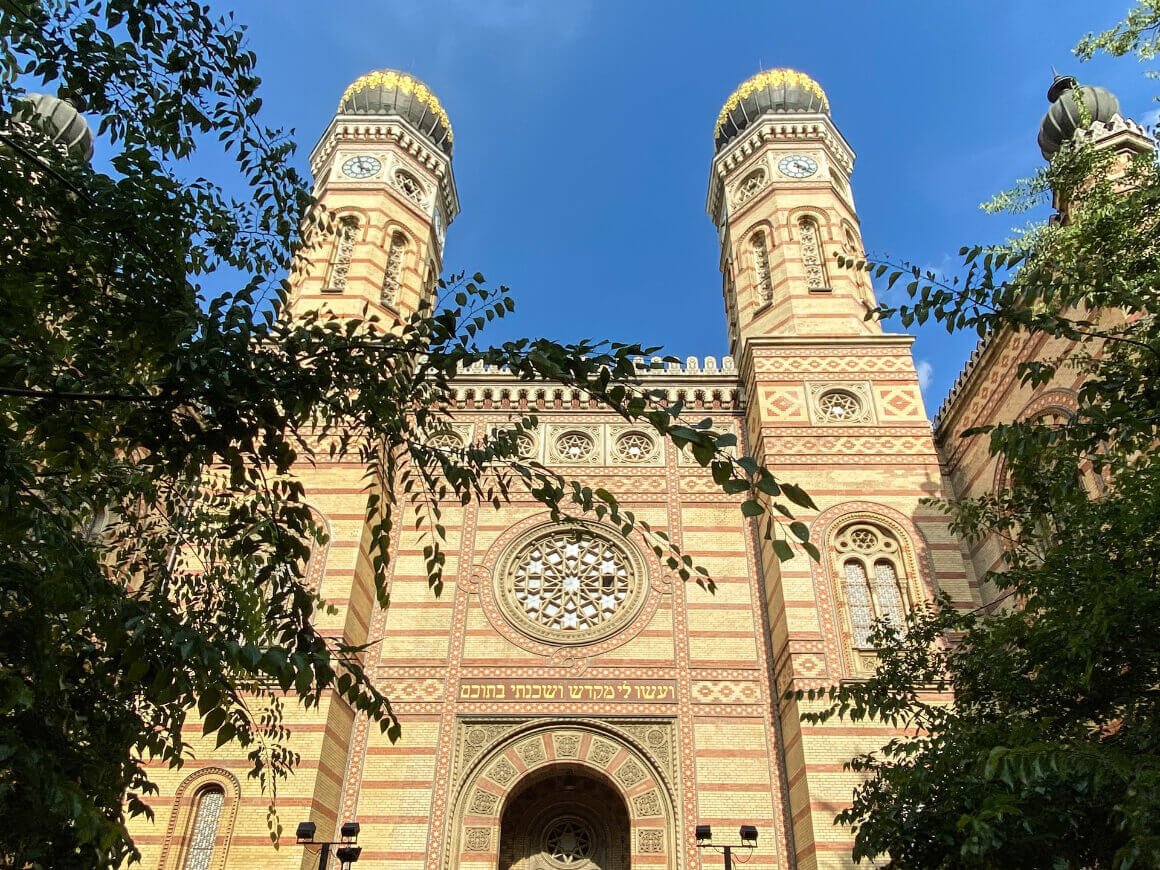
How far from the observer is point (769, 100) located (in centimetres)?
1859

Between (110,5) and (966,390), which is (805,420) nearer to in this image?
(966,390)

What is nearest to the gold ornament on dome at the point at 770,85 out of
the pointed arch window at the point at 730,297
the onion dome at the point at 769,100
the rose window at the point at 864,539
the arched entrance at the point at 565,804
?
the onion dome at the point at 769,100

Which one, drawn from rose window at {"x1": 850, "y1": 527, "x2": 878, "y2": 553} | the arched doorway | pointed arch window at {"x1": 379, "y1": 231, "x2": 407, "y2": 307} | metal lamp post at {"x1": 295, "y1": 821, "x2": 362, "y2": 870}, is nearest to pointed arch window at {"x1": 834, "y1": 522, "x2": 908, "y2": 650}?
rose window at {"x1": 850, "y1": 527, "x2": 878, "y2": 553}

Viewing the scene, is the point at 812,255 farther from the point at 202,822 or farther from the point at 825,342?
the point at 202,822

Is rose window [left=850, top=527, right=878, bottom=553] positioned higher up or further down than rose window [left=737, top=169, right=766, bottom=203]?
further down

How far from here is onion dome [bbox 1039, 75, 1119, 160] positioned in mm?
12734

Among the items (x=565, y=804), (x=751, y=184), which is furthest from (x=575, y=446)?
(x=751, y=184)

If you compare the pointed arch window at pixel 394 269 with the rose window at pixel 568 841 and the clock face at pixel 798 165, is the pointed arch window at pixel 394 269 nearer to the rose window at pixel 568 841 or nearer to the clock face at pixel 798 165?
the clock face at pixel 798 165

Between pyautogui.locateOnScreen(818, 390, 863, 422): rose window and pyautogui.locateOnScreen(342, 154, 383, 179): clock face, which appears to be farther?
pyautogui.locateOnScreen(342, 154, 383, 179): clock face

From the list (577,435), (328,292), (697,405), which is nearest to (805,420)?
(697,405)

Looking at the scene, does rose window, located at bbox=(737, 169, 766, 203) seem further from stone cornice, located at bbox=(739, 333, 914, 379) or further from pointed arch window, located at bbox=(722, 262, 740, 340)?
stone cornice, located at bbox=(739, 333, 914, 379)

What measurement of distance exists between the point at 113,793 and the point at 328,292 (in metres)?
12.4

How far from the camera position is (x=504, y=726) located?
446 inches

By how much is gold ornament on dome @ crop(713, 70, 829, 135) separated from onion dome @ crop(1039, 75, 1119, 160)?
5.64 metres
